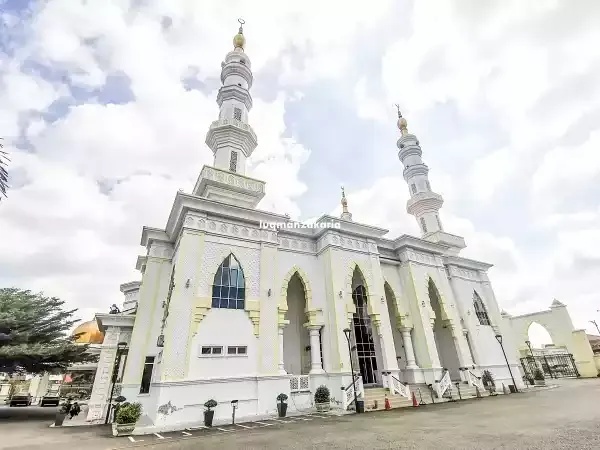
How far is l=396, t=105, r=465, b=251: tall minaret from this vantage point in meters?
26.5

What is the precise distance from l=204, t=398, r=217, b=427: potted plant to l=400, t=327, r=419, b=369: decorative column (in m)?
11.5

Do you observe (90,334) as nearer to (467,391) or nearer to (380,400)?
(380,400)

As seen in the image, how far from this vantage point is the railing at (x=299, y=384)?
1442 centimetres

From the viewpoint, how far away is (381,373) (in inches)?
684

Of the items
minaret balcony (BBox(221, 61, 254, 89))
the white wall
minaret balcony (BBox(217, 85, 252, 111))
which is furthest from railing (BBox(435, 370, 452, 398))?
minaret balcony (BBox(221, 61, 254, 89))

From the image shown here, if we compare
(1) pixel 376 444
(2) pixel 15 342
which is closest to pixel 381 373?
(1) pixel 376 444

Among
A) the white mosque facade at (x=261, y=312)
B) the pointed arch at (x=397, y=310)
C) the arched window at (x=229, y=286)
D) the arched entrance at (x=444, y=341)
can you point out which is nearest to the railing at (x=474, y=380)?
the white mosque facade at (x=261, y=312)

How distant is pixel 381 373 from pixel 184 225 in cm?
1363

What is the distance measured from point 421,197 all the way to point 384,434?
71.8ft

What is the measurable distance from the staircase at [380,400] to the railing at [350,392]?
2.18 feet

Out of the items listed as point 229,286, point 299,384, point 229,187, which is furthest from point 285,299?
point 229,187

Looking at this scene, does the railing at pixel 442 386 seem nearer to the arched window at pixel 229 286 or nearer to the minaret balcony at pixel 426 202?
the arched window at pixel 229 286

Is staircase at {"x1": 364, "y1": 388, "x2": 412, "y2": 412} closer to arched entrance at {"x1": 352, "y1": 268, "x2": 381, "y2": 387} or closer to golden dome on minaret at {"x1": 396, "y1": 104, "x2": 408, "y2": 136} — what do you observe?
arched entrance at {"x1": 352, "y1": 268, "x2": 381, "y2": 387}

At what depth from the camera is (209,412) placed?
38.3 feet
